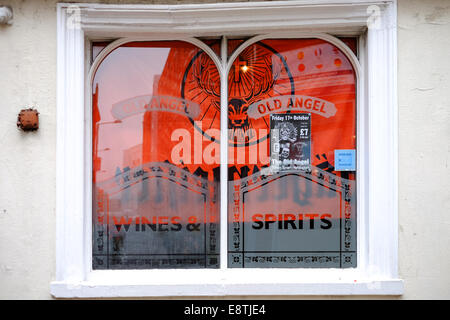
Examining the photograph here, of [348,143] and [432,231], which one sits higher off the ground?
[348,143]

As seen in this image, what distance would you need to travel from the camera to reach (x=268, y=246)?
4012 mm

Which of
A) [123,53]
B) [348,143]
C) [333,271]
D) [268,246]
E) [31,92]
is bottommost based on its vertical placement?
[333,271]

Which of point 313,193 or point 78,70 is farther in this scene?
point 313,193

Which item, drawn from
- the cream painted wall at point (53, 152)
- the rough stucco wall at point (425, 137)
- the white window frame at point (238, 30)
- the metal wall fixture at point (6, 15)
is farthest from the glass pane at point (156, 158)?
the rough stucco wall at point (425, 137)

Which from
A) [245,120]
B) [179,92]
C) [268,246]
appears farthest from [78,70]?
[268,246]

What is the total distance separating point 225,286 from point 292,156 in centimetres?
144

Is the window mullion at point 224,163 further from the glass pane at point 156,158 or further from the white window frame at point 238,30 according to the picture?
the white window frame at point 238,30

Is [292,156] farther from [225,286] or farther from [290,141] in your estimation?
[225,286]

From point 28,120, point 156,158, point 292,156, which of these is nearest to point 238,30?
point 292,156

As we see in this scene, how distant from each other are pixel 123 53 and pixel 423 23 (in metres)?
2.94

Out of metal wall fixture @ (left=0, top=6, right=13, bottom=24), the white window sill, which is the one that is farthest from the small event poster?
metal wall fixture @ (left=0, top=6, right=13, bottom=24)

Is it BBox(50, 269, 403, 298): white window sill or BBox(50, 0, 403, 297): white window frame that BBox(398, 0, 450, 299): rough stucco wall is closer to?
BBox(50, 0, 403, 297): white window frame

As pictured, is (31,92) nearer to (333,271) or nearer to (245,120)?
(245,120)

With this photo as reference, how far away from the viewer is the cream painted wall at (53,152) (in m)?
3.73
